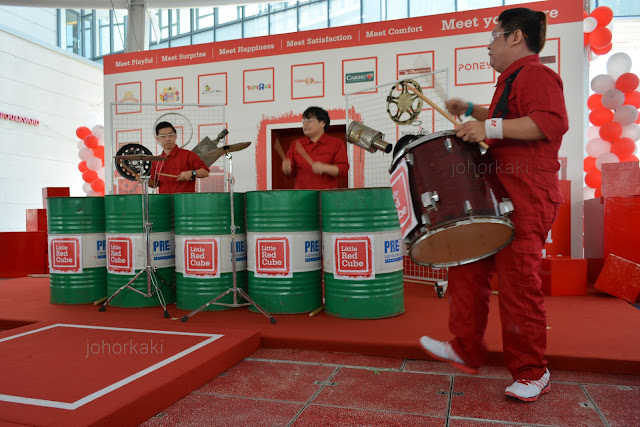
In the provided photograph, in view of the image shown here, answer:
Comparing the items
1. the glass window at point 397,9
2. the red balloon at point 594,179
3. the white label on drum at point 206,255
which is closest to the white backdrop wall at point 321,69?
the red balloon at point 594,179

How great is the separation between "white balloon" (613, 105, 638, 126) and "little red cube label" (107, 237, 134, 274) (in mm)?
5849

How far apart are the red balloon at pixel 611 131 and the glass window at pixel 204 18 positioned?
12.5 metres

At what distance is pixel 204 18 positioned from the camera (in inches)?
592

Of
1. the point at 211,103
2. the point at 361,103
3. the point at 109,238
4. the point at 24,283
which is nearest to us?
the point at 109,238

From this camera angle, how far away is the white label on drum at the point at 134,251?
12.5 feet

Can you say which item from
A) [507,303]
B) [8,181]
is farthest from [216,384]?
[8,181]

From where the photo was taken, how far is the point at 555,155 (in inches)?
80.3

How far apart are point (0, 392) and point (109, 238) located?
2.05m

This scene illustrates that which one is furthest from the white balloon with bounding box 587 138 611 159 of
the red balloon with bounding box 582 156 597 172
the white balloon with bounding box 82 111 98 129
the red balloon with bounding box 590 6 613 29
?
the white balloon with bounding box 82 111 98 129

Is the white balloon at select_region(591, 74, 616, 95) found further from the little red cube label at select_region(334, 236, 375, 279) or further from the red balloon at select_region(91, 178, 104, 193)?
the red balloon at select_region(91, 178, 104, 193)

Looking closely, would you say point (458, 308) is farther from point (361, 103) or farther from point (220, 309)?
point (361, 103)

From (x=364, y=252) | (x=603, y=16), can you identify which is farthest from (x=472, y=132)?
(x=603, y=16)

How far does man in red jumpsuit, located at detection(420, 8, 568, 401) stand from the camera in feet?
6.32

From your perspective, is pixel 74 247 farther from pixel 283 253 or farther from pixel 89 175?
pixel 89 175
